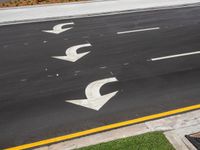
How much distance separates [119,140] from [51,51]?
7096 millimetres

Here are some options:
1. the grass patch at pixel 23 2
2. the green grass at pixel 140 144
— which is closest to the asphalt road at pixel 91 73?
the green grass at pixel 140 144

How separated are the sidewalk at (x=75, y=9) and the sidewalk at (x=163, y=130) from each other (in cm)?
1127

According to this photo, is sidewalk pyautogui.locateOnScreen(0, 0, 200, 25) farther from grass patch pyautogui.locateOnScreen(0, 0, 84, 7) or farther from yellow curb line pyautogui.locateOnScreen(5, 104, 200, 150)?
yellow curb line pyautogui.locateOnScreen(5, 104, 200, 150)

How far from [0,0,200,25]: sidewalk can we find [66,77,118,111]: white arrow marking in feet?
28.1

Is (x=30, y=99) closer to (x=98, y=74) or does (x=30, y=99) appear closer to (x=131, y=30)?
(x=98, y=74)

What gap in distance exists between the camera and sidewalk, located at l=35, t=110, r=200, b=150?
24.9 ft

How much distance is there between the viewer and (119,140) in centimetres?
764

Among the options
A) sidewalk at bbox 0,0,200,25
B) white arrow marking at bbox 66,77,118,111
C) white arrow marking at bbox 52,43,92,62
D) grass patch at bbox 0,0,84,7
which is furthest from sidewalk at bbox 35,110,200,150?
grass patch at bbox 0,0,84,7

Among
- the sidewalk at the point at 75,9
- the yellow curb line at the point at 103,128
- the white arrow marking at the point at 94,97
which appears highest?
the sidewalk at the point at 75,9

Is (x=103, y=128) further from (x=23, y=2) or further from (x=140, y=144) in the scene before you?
(x=23, y=2)

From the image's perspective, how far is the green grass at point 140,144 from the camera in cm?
729

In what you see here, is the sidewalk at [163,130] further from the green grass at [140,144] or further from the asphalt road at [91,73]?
the asphalt road at [91,73]

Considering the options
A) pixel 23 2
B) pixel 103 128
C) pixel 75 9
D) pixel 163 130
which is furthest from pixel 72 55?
pixel 23 2

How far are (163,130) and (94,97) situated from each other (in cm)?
271
